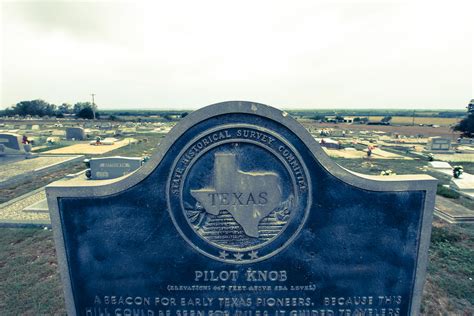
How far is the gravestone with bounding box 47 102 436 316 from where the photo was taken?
3445 mm

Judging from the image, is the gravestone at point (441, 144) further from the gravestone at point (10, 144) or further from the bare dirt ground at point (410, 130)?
the gravestone at point (10, 144)

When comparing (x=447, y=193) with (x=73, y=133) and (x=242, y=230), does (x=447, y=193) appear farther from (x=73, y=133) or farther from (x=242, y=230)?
(x=73, y=133)

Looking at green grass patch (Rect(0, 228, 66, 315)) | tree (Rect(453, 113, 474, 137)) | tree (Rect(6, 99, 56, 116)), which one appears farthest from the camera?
tree (Rect(6, 99, 56, 116))

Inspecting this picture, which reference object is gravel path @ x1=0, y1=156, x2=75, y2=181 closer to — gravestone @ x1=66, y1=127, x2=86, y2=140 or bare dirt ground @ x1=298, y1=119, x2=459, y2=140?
gravestone @ x1=66, y1=127, x2=86, y2=140

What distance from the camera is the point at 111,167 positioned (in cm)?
1257

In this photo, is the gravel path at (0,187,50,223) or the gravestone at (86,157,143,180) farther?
the gravestone at (86,157,143,180)

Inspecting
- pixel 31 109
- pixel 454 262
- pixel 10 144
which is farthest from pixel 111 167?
pixel 31 109

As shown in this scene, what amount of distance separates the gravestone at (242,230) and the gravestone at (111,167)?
9.12 m

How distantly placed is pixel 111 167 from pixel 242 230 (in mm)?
10890

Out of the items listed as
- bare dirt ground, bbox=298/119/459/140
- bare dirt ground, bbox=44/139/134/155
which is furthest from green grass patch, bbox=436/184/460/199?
bare dirt ground, bbox=298/119/459/140

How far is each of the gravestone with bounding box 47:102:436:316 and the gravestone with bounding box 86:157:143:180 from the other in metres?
9.12

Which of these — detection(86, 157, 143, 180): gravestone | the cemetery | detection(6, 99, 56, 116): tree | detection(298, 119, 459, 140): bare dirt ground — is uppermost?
detection(6, 99, 56, 116): tree

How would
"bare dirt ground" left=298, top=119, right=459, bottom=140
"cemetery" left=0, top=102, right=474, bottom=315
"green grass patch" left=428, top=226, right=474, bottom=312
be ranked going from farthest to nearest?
"bare dirt ground" left=298, top=119, right=459, bottom=140 < "green grass patch" left=428, top=226, right=474, bottom=312 < "cemetery" left=0, top=102, right=474, bottom=315

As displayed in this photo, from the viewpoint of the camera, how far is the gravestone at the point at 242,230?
136 inches
